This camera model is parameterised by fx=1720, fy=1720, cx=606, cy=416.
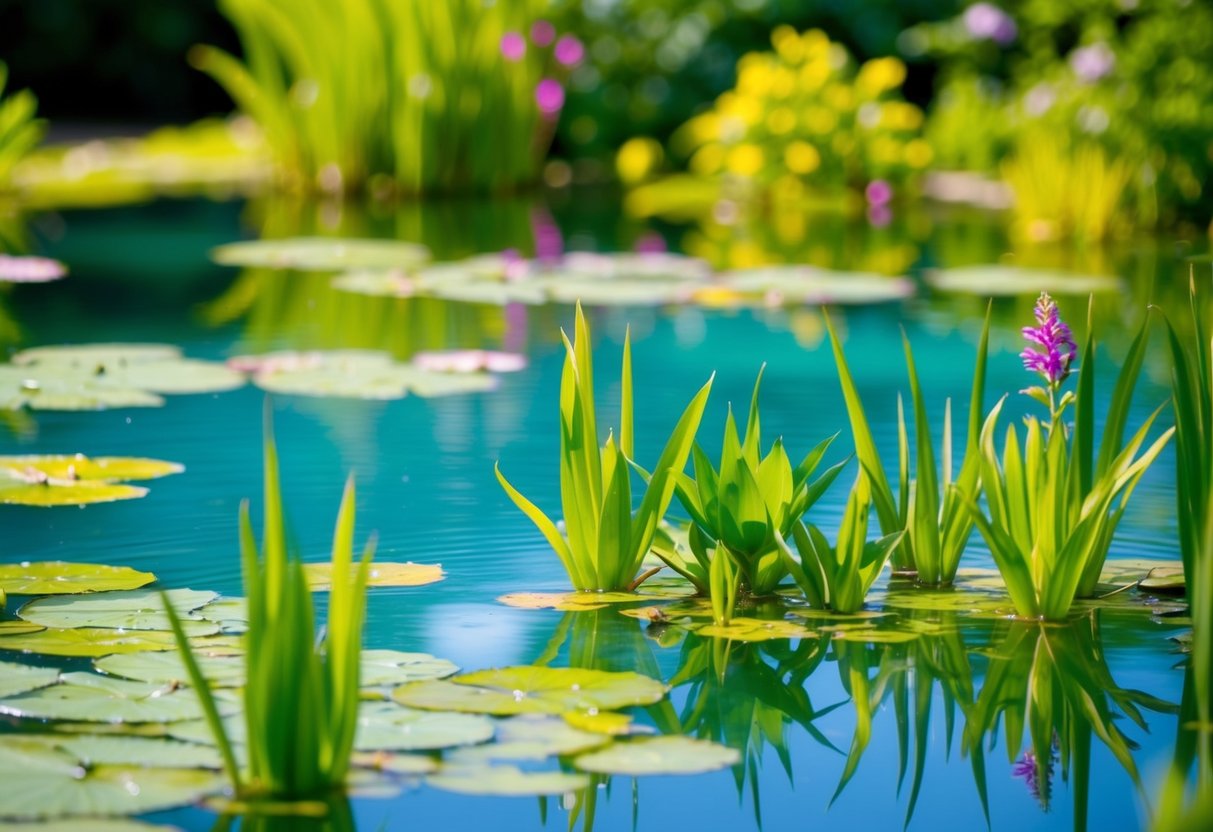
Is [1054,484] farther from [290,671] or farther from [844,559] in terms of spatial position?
[290,671]

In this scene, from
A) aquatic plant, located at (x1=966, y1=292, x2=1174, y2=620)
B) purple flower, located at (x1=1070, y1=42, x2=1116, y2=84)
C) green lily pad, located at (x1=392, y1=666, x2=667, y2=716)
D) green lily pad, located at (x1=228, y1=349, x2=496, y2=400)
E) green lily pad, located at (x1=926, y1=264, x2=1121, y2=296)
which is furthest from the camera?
purple flower, located at (x1=1070, y1=42, x2=1116, y2=84)

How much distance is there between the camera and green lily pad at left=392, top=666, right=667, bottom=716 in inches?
85.9

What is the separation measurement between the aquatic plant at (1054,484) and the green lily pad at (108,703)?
1.12 meters

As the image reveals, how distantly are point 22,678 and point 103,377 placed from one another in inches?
82.7

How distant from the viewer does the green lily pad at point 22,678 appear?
7.32 ft

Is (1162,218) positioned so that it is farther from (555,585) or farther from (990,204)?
(555,585)

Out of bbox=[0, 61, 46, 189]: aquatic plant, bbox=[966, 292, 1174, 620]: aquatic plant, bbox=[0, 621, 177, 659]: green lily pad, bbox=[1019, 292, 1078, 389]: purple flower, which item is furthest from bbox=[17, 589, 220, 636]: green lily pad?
bbox=[0, 61, 46, 189]: aquatic plant

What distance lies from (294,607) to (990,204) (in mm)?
7781

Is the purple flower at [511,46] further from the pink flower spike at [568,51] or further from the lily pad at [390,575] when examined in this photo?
the lily pad at [390,575]

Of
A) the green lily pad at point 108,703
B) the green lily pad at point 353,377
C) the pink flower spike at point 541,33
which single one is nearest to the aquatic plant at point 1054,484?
the green lily pad at point 108,703

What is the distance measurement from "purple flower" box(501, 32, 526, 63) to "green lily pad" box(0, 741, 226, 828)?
7113 millimetres

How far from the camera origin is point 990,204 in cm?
912

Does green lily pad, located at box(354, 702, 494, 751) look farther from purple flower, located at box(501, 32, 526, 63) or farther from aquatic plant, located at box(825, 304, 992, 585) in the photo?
purple flower, located at box(501, 32, 526, 63)

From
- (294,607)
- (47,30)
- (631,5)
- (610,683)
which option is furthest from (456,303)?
(47,30)
